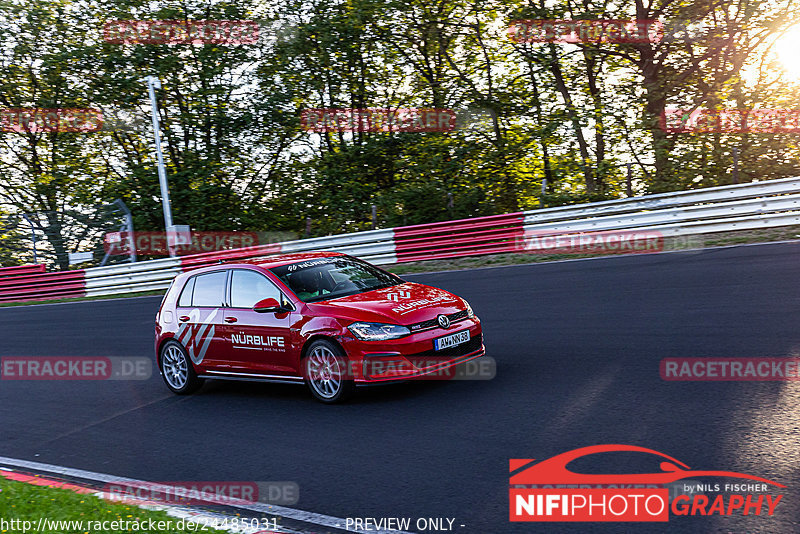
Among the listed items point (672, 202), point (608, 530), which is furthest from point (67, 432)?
point (672, 202)

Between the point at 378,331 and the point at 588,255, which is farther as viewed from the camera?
the point at 588,255

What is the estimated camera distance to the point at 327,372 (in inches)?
313

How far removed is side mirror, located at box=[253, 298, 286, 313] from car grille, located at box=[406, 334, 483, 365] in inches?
66.3

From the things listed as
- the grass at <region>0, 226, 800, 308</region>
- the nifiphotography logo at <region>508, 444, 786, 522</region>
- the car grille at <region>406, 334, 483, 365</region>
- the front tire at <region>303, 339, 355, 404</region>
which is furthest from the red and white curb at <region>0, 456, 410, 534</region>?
the grass at <region>0, 226, 800, 308</region>

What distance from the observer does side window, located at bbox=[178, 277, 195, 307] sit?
31.8 ft

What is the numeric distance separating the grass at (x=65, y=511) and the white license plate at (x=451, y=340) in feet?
10.8

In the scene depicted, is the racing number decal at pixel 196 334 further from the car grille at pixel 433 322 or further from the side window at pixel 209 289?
the car grille at pixel 433 322

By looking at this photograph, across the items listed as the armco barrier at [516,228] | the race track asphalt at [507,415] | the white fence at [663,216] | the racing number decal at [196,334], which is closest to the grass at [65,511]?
the race track asphalt at [507,415]

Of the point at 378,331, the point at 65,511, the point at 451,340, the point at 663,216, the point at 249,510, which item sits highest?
the point at 663,216

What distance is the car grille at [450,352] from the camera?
24.8 ft

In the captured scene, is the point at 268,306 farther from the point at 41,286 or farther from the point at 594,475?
the point at 41,286

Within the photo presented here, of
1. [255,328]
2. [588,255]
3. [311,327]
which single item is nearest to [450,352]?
[311,327]

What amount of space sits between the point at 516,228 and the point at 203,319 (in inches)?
Answer: 403

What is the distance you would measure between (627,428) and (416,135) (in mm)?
20338
